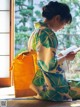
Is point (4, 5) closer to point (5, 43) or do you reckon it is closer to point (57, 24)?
point (5, 43)

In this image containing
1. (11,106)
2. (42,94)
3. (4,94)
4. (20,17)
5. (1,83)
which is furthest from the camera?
(20,17)

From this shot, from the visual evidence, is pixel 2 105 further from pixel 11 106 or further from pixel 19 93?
pixel 19 93

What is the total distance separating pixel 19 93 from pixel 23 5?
143 centimetres

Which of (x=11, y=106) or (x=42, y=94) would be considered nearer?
(x=11, y=106)

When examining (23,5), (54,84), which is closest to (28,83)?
(54,84)

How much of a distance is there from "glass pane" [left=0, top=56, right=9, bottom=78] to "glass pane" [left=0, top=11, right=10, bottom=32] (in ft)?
1.11

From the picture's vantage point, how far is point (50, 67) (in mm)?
2188

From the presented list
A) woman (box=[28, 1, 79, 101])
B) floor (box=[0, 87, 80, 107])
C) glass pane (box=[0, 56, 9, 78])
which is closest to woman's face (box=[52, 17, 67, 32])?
woman (box=[28, 1, 79, 101])

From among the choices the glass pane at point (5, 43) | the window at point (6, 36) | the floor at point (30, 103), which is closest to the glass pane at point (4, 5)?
the window at point (6, 36)

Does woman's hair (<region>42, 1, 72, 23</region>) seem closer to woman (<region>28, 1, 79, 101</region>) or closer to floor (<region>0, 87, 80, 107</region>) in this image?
woman (<region>28, 1, 79, 101</region>)

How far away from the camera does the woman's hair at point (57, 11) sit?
223cm

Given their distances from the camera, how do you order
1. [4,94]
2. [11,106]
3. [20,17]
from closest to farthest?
[11,106], [4,94], [20,17]

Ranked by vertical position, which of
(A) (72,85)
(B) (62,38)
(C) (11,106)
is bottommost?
(C) (11,106)

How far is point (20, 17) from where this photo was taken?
3.44m
